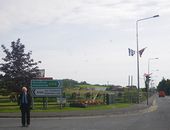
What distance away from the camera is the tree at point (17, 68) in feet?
163

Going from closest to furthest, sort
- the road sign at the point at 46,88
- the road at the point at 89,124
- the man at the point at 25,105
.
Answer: the road at the point at 89,124, the man at the point at 25,105, the road sign at the point at 46,88

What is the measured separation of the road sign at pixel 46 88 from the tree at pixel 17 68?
1081cm

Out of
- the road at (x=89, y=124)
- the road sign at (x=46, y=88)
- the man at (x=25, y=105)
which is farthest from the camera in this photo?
the road sign at (x=46, y=88)

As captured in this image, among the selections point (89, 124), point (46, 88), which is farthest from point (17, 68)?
point (89, 124)

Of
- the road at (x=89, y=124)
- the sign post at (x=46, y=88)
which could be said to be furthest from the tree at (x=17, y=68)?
the road at (x=89, y=124)

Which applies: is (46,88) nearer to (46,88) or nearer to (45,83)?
(46,88)

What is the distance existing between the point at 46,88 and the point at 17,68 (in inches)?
Answer: 499

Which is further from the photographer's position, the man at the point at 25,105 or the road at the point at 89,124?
the man at the point at 25,105

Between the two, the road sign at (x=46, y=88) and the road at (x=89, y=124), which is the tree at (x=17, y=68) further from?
the road at (x=89, y=124)

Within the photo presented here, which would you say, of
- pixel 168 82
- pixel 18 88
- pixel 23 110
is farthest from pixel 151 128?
pixel 168 82

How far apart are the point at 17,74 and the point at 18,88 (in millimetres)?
1639

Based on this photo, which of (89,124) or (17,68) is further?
(17,68)

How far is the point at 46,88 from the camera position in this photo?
127 feet

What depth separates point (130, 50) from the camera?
5369 cm
